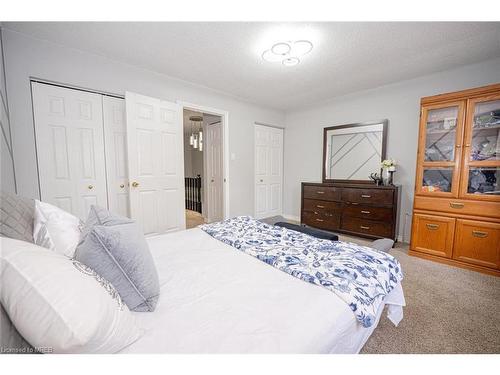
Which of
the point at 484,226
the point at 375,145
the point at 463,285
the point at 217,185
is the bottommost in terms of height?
the point at 463,285

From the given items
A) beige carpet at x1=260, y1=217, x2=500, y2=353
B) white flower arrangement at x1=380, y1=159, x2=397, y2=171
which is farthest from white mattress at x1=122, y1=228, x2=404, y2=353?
white flower arrangement at x1=380, y1=159, x2=397, y2=171

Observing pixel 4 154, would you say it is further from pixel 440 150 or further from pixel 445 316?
pixel 440 150

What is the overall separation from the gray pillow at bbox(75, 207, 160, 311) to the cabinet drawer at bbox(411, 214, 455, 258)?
3.08 m

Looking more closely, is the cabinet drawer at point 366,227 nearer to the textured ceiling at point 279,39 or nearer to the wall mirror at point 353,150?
the wall mirror at point 353,150

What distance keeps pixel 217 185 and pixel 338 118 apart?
2.65 meters

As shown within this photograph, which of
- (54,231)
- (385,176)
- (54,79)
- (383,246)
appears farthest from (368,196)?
(54,79)

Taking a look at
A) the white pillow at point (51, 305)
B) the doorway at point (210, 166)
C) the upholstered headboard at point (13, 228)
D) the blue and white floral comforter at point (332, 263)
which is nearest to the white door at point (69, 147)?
the doorway at point (210, 166)

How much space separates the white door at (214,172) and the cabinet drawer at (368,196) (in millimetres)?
2202

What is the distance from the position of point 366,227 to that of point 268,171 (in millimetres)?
2183

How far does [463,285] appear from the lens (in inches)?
78.2

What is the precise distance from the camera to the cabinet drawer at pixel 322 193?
3473 mm

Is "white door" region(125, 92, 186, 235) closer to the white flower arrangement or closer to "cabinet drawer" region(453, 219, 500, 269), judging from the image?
the white flower arrangement
